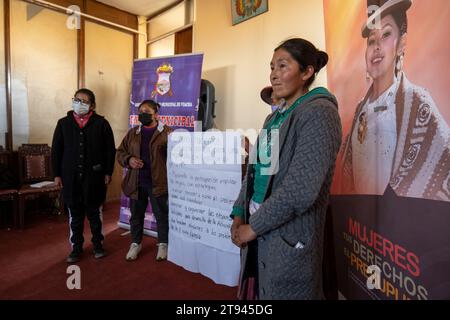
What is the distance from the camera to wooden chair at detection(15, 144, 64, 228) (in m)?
3.29

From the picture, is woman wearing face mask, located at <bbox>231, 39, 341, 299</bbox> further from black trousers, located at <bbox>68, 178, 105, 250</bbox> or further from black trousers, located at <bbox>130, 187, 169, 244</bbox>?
black trousers, located at <bbox>68, 178, 105, 250</bbox>

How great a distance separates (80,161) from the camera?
92.8 inches

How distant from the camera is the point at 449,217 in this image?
0.91m

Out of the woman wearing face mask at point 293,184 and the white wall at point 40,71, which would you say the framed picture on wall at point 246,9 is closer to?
the woman wearing face mask at point 293,184

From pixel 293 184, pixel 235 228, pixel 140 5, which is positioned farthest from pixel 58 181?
pixel 140 5

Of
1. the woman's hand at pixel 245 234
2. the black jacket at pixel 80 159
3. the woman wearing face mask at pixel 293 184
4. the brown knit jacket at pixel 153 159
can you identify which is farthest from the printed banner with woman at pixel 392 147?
the black jacket at pixel 80 159

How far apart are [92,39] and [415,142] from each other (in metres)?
4.49

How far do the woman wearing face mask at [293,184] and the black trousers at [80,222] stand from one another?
1.85 metres

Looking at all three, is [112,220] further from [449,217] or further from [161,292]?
[449,217]

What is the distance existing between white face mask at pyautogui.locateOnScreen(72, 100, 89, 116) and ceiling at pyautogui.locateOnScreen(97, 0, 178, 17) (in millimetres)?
2613

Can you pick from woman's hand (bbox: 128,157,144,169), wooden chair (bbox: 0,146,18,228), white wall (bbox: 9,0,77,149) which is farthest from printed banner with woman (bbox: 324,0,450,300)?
white wall (bbox: 9,0,77,149)

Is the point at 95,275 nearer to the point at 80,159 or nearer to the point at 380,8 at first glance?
the point at 80,159

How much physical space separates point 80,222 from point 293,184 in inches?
87.0
